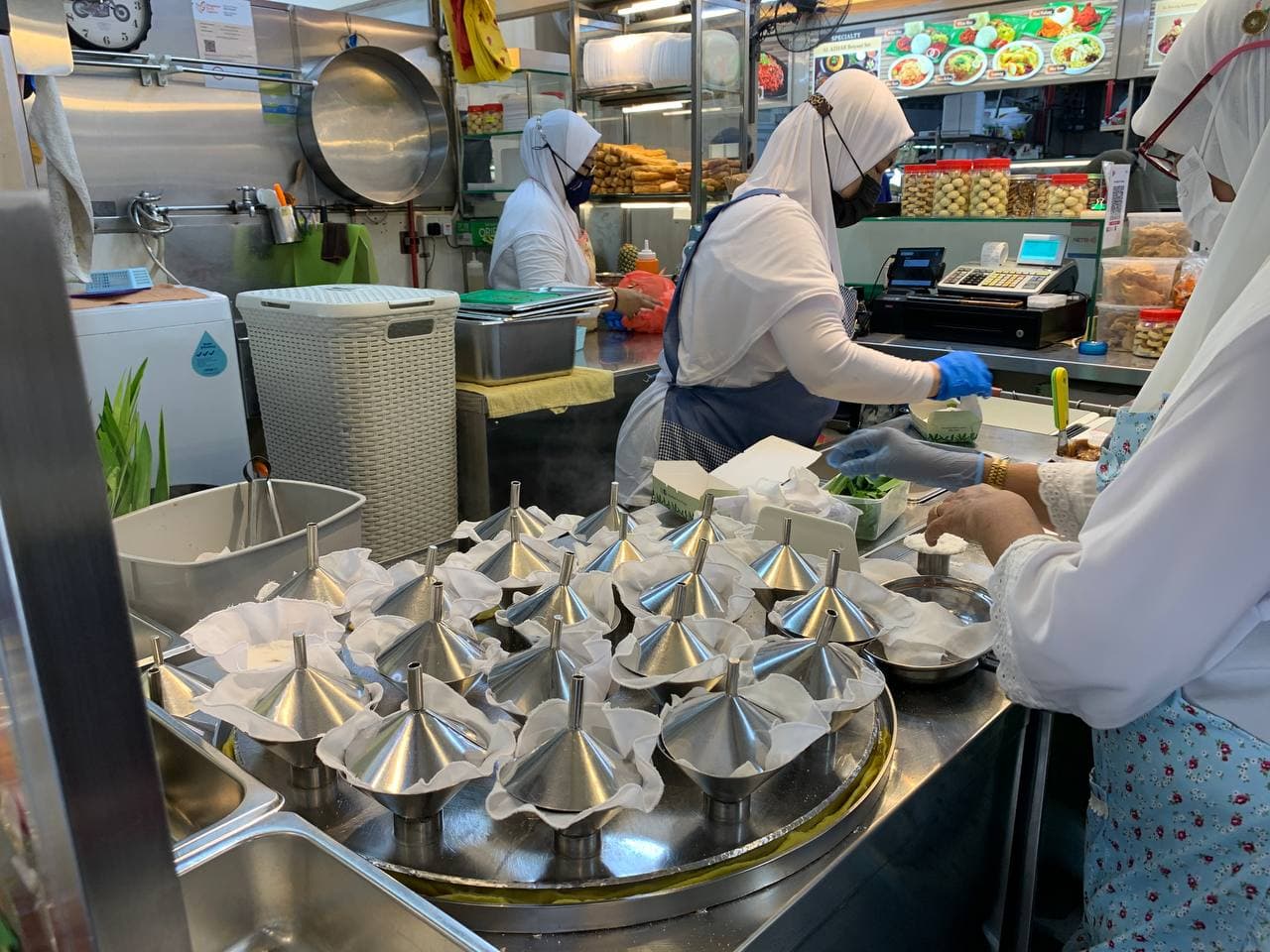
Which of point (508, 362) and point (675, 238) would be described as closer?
point (508, 362)

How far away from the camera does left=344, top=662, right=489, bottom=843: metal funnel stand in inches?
34.8

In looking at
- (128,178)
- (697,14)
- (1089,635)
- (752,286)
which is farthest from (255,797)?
(697,14)

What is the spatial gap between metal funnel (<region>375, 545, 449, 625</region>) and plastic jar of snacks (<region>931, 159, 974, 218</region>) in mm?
3193

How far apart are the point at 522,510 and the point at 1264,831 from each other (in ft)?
3.56

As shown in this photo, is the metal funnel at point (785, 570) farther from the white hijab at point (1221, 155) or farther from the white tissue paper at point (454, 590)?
the white hijab at point (1221, 155)

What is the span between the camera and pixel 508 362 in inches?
117

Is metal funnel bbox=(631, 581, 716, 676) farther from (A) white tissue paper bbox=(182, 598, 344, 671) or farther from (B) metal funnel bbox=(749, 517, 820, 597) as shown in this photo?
(A) white tissue paper bbox=(182, 598, 344, 671)

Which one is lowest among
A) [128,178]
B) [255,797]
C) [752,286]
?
[255,797]

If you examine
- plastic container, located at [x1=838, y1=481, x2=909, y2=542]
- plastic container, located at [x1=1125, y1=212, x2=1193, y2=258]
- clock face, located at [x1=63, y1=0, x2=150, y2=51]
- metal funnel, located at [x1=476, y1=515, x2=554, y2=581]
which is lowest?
plastic container, located at [x1=838, y1=481, x2=909, y2=542]

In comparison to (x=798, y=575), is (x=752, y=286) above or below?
above

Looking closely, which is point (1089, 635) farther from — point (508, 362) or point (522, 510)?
point (508, 362)

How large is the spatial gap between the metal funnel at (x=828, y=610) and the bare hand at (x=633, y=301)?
295 cm

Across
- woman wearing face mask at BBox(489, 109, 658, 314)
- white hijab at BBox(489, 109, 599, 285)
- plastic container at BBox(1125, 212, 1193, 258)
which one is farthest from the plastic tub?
plastic container at BBox(1125, 212, 1193, 258)

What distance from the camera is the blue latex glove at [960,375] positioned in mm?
2426
